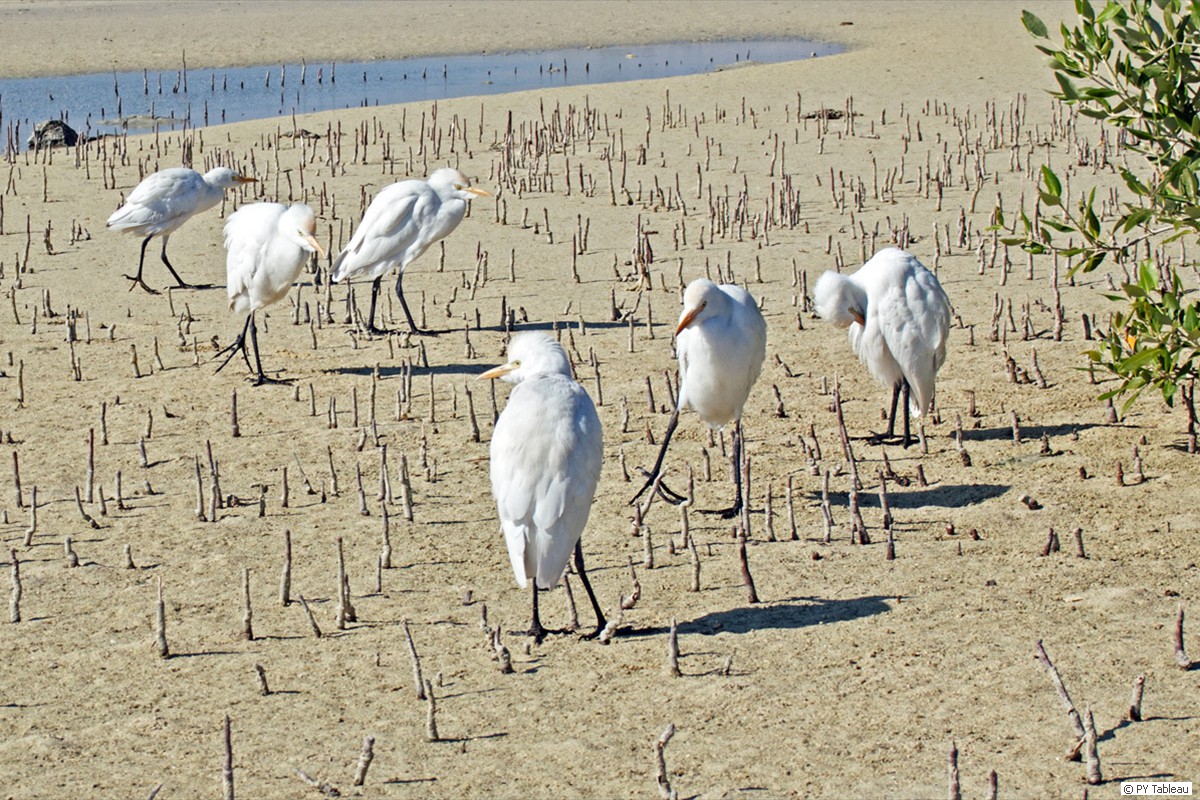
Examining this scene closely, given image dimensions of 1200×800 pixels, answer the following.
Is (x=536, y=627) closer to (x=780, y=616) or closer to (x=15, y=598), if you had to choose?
(x=780, y=616)

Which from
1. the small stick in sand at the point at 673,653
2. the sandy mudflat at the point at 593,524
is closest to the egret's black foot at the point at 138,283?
the sandy mudflat at the point at 593,524

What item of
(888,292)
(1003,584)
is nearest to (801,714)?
(1003,584)

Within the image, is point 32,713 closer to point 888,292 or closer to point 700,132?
point 888,292

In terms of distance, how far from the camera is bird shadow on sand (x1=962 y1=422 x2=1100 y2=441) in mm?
8750

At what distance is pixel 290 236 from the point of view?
34.4 feet

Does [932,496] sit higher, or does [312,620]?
[932,496]

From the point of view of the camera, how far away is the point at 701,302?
766cm

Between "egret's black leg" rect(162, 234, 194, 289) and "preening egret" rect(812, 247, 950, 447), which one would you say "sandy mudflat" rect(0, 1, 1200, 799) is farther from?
"preening egret" rect(812, 247, 950, 447)

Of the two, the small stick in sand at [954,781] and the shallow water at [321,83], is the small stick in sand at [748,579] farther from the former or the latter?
the shallow water at [321,83]

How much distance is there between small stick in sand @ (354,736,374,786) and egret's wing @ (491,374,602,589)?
1135 millimetres

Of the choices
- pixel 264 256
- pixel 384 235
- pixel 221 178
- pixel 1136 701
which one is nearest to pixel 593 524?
pixel 1136 701

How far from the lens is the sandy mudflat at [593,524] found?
5.29 meters

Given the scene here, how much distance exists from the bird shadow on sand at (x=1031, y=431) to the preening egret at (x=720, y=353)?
1.60 metres

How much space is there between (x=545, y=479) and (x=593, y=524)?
1763 millimetres
